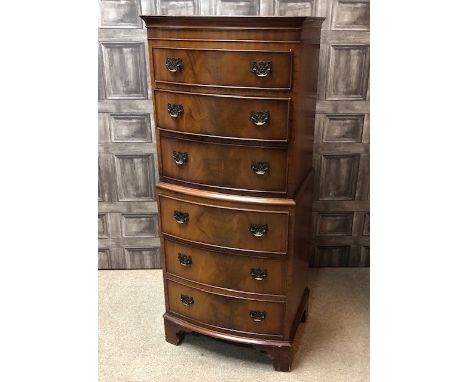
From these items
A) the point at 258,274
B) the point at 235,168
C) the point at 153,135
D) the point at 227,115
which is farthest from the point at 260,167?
the point at 153,135

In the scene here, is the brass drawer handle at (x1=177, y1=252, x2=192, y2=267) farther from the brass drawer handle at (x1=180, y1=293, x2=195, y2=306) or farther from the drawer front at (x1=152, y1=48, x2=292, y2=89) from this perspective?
the drawer front at (x1=152, y1=48, x2=292, y2=89)

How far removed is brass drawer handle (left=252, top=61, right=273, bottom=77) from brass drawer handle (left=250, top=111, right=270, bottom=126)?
14cm

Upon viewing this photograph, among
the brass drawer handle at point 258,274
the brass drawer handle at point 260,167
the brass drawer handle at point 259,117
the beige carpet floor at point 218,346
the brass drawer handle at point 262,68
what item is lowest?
the beige carpet floor at point 218,346

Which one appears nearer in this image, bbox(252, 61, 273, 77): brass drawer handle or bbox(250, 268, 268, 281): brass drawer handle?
bbox(252, 61, 273, 77): brass drawer handle

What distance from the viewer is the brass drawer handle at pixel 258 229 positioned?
176cm

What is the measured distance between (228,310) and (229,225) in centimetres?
42

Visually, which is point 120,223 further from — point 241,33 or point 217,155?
point 241,33

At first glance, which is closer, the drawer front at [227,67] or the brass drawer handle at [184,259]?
the drawer front at [227,67]

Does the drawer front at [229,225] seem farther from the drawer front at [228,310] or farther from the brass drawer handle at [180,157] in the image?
the drawer front at [228,310]

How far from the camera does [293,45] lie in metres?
1.53

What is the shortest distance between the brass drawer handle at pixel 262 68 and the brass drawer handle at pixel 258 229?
23.6 inches

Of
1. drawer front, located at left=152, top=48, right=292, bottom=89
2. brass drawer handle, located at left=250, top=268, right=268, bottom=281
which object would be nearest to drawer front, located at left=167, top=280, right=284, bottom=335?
brass drawer handle, located at left=250, top=268, right=268, bottom=281

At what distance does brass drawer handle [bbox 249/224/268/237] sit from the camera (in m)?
1.76

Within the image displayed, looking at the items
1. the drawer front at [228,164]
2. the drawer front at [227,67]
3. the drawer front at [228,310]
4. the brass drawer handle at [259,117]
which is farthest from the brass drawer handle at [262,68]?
the drawer front at [228,310]
